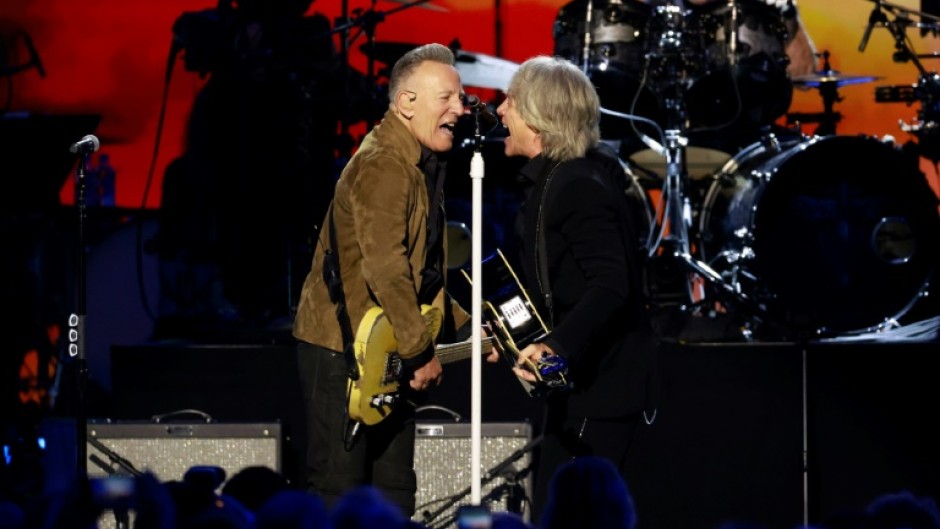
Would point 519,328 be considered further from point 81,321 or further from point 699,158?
point 699,158

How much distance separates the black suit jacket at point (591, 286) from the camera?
13.7 ft

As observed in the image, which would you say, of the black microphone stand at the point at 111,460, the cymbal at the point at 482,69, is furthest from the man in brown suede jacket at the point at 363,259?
the cymbal at the point at 482,69

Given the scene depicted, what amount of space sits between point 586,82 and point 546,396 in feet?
3.47

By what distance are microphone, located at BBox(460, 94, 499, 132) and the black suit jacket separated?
0.72 feet

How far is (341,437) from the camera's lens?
15.4 ft

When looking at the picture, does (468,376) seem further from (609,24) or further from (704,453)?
(609,24)

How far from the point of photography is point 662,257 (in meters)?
7.81

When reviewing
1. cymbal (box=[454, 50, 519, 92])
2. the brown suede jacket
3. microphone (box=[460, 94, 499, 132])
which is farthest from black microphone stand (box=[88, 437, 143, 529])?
cymbal (box=[454, 50, 519, 92])

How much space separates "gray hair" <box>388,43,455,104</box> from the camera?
474cm

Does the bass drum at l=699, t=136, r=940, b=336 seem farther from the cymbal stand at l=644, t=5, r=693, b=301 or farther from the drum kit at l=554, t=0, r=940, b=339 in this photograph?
the cymbal stand at l=644, t=5, r=693, b=301

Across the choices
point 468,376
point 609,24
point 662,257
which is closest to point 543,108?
point 468,376

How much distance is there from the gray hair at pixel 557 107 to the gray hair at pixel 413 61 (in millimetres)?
404

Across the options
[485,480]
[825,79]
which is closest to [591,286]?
[485,480]

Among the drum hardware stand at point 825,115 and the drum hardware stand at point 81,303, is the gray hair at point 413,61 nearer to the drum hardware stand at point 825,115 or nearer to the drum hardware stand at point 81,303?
the drum hardware stand at point 81,303
